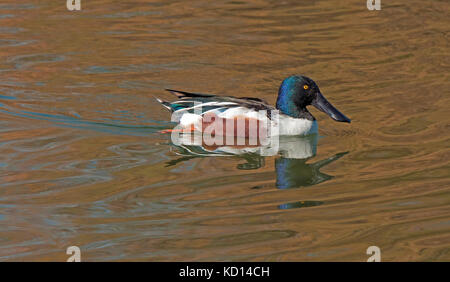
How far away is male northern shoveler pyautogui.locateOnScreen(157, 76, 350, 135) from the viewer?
910cm

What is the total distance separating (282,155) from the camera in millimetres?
8648

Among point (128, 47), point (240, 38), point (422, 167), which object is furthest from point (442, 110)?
point (128, 47)

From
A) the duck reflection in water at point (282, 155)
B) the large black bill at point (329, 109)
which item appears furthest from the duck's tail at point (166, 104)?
the large black bill at point (329, 109)

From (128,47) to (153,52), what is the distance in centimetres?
45

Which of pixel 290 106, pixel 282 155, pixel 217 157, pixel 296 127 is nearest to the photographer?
pixel 217 157

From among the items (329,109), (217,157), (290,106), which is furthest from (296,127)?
(217,157)

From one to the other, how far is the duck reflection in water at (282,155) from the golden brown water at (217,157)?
0.04m

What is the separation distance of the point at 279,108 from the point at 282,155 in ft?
2.95

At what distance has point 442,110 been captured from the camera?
31.8ft

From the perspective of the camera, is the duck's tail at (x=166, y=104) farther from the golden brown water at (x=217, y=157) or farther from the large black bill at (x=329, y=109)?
the large black bill at (x=329, y=109)

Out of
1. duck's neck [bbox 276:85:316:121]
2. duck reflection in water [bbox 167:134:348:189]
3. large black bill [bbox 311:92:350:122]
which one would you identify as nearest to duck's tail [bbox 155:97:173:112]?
duck reflection in water [bbox 167:134:348:189]

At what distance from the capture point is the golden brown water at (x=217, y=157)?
246 inches

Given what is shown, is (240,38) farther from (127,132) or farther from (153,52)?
(127,132)

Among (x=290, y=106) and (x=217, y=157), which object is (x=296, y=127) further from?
(x=217, y=157)
